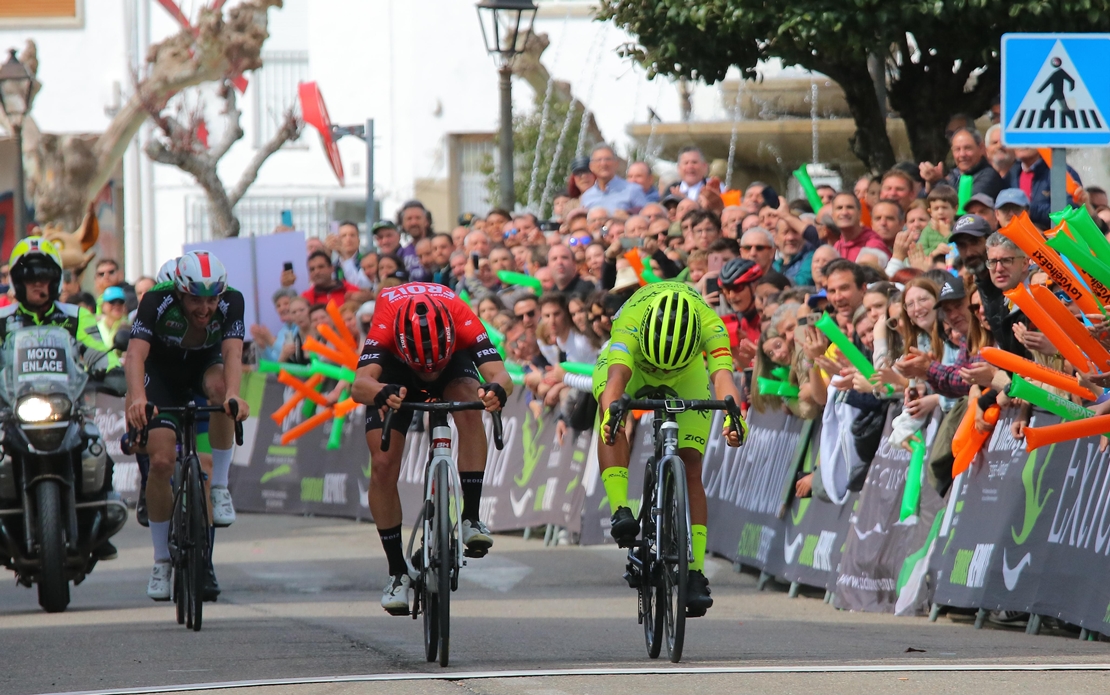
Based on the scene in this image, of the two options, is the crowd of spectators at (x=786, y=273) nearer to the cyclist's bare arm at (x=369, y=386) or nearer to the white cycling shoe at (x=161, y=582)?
the cyclist's bare arm at (x=369, y=386)

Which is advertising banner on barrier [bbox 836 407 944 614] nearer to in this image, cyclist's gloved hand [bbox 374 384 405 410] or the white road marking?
the white road marking

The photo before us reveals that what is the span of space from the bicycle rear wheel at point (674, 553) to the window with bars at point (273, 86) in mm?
43483

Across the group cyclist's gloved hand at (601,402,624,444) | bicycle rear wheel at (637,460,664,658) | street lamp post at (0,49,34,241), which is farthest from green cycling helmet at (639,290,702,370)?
street lamp post at (0,49,34,241)

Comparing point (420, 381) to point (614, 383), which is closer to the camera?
point (614, 383)

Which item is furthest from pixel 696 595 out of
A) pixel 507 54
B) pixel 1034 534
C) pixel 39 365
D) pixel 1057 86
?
pixel 507 54

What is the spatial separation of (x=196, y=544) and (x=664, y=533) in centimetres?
282

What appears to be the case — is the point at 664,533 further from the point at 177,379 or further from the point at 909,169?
the point at 909,169

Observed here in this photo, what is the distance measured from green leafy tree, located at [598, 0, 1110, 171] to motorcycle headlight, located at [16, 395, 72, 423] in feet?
23.9

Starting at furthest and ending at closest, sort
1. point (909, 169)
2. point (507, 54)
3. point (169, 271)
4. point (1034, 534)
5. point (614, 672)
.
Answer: point (507, 54) → point (909, 169) → point (169, 271) → point (1034, 534) → point (614, 672)

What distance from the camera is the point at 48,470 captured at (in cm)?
1098

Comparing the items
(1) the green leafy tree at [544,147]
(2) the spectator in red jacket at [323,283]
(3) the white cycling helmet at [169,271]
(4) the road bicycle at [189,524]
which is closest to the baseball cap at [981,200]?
(4) the road bicycle at [189,524]

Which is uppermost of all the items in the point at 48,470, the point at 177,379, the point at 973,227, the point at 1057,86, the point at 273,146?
the point at 273,146

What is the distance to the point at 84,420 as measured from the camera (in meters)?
11.2

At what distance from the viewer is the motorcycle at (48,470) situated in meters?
10.9
